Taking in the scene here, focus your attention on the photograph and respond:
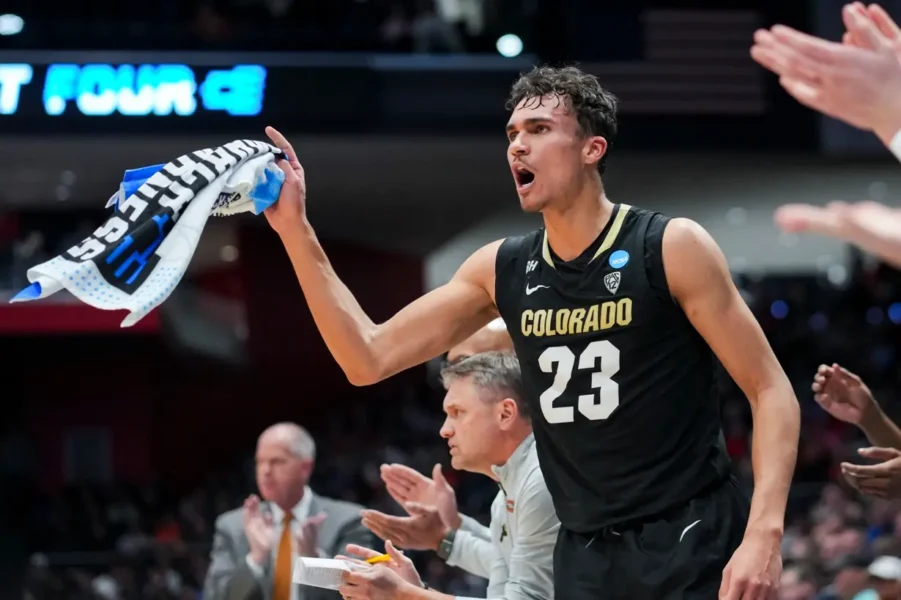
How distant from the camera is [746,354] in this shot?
296 cm

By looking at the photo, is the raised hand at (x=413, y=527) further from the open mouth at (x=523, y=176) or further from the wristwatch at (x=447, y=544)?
the open mouth at (x=523, y=176)

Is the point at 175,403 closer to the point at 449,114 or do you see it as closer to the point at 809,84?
the point at 449,114

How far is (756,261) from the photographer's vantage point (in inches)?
877

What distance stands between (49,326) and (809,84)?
41.5ft

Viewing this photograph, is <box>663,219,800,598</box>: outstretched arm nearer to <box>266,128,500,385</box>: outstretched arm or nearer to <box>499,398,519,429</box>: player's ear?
<box>266,128,500,385</box>: outstretched arm

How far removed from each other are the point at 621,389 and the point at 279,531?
9.19 feet

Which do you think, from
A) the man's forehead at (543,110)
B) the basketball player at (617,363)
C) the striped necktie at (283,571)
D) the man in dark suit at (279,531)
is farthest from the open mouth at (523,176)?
the striped necktie at (283,571)

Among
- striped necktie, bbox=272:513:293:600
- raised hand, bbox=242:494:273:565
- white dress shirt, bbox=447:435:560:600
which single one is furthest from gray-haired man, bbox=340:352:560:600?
striped necktie, bbox=272:513:293:600

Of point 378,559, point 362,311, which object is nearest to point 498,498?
point 378,559

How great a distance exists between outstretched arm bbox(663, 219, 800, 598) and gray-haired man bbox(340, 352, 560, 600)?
696mm

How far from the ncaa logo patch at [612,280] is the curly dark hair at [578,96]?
1.14 ft

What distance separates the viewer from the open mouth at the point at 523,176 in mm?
3206

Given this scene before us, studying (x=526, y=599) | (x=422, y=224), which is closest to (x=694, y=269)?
(x=526, y=599)

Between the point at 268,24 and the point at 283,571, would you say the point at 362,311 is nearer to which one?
the point at 283,571
